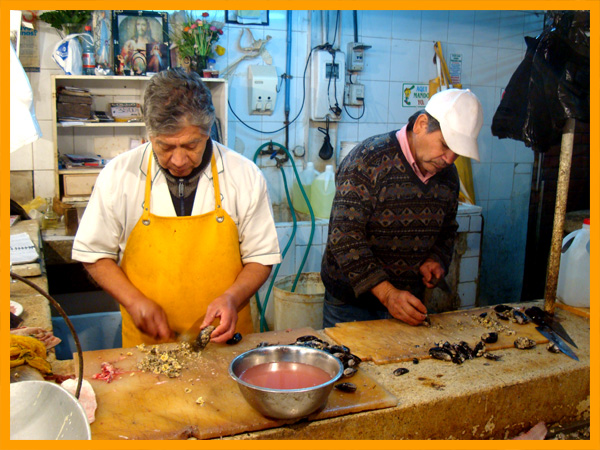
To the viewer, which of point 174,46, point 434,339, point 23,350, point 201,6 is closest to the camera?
point 23,350

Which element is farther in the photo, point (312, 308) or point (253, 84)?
point (253, 84)

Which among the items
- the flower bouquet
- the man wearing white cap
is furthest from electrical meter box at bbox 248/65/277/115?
the man wearing white cap

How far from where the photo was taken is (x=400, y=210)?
2686 millimetres

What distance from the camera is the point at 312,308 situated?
12.9 ft

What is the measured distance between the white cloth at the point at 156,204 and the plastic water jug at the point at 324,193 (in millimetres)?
2491

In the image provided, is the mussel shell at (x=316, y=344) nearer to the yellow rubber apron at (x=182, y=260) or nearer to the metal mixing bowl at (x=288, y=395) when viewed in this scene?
the metal mixing bowl at (x=288, y=395)

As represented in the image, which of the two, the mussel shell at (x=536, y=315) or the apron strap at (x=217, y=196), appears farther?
the mussel shell at (x=536, y=315)

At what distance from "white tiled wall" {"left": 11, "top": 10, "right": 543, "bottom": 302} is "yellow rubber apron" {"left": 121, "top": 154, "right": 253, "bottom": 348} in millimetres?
2417

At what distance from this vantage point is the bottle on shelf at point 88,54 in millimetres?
4418

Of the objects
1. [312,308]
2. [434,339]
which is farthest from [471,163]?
[434,339]

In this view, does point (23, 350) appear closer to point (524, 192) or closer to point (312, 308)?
point (312, 308)

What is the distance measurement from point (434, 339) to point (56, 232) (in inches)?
125

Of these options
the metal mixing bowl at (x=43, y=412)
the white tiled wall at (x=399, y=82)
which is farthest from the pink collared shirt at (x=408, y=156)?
the white tiled wall at (x=399, y=82)

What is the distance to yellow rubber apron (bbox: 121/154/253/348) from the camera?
232cm
